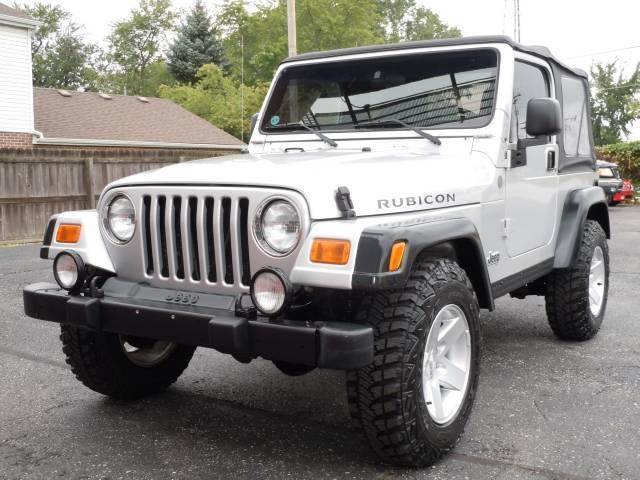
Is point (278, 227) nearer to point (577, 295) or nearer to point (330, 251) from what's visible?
point (330, 251)

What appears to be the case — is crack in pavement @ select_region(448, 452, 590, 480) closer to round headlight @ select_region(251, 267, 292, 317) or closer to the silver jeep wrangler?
the silver jeep wrangler

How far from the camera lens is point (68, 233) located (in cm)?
336

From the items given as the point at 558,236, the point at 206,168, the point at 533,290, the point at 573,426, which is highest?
the point at 206,168

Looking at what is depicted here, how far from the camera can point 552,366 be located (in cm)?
455

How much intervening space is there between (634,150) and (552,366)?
21.8 meters

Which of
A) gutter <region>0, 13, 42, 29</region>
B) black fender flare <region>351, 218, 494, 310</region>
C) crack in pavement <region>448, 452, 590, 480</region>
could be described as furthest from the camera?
gutter <region>0, 13, 42, 29</region>

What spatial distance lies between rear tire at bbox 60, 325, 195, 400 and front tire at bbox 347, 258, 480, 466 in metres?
1.51

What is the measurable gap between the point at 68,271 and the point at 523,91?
113 inches

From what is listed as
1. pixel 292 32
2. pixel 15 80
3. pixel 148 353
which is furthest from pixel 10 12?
pixel 148 353

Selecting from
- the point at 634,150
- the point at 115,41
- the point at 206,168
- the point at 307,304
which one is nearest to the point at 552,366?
the point at 307,304

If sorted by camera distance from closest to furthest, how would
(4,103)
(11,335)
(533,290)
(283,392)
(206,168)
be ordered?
(206,168), (283,392), (533,290), (11,335), (4,103)

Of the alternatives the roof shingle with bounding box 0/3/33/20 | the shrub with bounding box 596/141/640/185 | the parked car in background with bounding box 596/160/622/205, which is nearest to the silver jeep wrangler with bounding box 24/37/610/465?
the parked car in background with bounding box 596/160/622/205

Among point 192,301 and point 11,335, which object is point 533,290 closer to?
point 192,301

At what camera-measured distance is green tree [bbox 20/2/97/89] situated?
46312 mm
